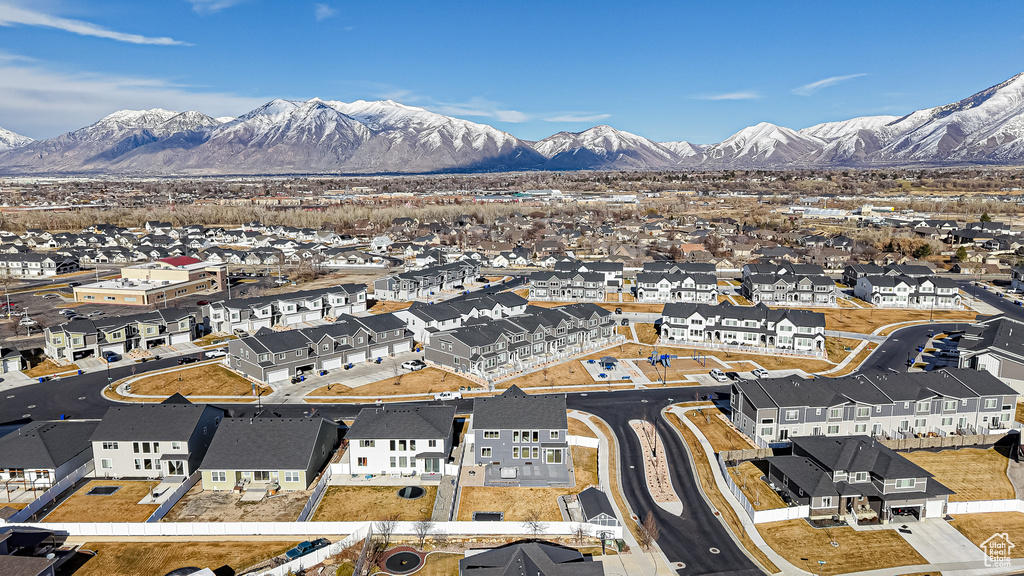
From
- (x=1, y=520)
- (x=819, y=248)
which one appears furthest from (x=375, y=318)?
(x=819, y=248)

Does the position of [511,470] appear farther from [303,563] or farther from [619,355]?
[619,355]

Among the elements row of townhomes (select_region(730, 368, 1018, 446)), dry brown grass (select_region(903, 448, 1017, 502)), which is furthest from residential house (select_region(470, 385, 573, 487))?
dry brown grass (select_region(903, 448, 1017, 502))

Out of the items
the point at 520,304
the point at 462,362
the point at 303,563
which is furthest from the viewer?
the point at 520,304

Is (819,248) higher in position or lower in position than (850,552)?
higher

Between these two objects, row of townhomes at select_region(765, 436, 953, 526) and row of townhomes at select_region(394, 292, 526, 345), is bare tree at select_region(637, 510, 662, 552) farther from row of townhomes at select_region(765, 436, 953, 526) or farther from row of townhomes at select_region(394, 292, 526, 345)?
row of townhomes at select_region(394, 292, 526, 345)

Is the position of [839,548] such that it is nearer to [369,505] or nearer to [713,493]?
[713,493]

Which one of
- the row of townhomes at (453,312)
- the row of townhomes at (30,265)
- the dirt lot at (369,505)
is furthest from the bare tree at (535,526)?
the row of townhomes at (30,265)

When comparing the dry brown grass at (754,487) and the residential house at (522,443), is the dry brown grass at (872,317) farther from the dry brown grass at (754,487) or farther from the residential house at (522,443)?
the residential house at (522,443)
